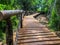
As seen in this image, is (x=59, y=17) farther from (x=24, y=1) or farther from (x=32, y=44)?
(x=24, y=1)

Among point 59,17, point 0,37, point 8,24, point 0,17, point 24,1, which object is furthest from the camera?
point 24,1

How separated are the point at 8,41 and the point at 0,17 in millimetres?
692

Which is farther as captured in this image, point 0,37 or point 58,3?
point 58,3

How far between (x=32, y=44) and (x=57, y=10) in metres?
6.06

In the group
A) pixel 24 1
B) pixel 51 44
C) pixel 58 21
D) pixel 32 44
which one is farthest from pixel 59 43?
pixel 24 1

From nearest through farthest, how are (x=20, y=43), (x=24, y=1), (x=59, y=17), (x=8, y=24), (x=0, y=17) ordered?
(x=0, y=17) → (x=8, y=24) → (x=20, y=43) → (x=59, y=17) → (x=24, y=1)

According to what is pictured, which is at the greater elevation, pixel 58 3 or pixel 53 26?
pixel 58 3

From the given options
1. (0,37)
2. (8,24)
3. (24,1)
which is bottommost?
(0,37)

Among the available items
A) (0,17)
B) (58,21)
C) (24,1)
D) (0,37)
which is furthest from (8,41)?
(24,1)

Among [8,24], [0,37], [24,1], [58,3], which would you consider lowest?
[0,37]

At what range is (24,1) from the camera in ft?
74.3

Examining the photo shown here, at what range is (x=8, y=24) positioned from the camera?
2045 mm

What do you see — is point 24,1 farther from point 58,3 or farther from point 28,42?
point 28,42

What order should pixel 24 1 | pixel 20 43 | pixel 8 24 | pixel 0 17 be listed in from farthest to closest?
pixel 24 1 < pixel 20 43 < pixel 8 24 < pixel 0 17
